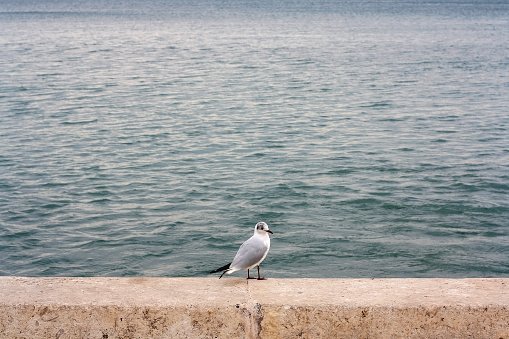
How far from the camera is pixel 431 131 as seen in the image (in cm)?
1998

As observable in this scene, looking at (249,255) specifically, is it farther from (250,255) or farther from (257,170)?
(257,170)

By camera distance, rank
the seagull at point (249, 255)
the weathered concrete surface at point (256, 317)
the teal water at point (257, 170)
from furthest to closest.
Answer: the teal water at point (257, 170), the seagull at point (249, 255), the weathered concrete surface at point (256, 317)

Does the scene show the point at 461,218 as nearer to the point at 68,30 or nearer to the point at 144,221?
the point at 144,221

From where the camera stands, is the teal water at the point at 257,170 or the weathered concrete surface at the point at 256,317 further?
the teal water at the point at 257,170

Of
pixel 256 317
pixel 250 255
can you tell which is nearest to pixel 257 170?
pixel 250 255

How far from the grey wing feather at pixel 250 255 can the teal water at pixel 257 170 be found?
4508 mm

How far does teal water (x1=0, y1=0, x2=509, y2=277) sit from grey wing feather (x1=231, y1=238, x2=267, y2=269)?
4.51m

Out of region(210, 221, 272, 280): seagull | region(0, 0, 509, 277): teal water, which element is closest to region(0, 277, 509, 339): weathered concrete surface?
region(210, 221, 272, 280): seagull

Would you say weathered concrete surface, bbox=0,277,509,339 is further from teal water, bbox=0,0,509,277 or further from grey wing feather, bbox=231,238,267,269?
teal water, bbox=0,0,509,277

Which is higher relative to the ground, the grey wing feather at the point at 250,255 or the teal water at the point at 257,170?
the grey wing feather at the point at 250,255

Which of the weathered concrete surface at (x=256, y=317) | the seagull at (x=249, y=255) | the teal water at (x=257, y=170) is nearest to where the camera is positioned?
the weathered concrete surface at (x=256, y=317)

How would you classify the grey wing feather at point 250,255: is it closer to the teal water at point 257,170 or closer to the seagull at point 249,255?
the seagull at point 249,255

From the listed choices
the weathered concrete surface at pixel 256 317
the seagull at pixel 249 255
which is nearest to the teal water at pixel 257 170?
the seagull at pixel 249 255

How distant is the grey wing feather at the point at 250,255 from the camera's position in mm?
Answer: 5711
